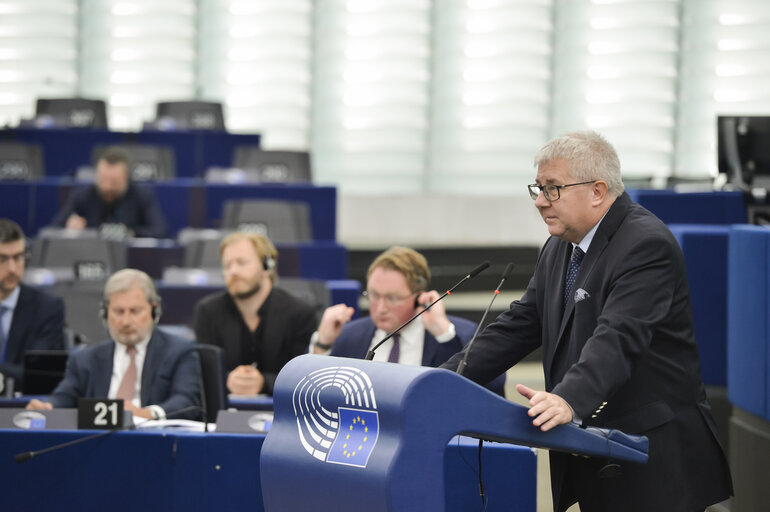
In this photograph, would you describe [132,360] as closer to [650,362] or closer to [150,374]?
[150,374]

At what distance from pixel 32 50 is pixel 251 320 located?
7616 mm

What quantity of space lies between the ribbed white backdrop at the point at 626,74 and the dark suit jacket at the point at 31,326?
7009 mm

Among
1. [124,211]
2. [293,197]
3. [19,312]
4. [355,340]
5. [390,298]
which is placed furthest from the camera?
[293,197]

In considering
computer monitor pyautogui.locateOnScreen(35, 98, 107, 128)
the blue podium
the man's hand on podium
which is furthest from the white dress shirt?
computer monitor pyautogui.locateOnScreen(35, 98, 107, 128)

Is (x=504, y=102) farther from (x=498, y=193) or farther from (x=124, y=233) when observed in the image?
(x=124, y=233)

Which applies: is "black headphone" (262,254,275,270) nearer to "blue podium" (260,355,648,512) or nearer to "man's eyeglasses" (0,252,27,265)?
"man's eyeglasses" (0,252,27,265)

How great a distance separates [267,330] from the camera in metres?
4.65

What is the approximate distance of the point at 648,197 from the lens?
4.90 meters

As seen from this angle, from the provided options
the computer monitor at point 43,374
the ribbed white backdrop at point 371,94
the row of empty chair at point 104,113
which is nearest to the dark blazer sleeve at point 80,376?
the computer monitor at point 43,374

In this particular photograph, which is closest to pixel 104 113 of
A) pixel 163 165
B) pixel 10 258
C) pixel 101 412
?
pixel 163 165

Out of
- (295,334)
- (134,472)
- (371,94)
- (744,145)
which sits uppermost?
(371,94)

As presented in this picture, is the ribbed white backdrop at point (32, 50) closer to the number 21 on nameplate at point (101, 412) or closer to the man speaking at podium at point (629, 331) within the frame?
the number 21 on nameplate at point (101, 412)

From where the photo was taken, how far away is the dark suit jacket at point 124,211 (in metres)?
7.48

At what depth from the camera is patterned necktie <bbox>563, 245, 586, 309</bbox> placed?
7.67 ft
